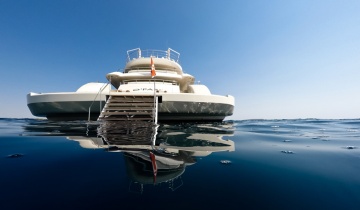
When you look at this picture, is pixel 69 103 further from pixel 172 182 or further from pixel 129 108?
pixel 172 182

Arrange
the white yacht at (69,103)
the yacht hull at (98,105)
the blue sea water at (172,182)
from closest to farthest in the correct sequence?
the blue sea water at (172,182)
the white yacht at (69,103)
the yacht hull at (98,105)

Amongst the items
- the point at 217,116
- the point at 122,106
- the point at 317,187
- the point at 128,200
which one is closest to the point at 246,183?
the point at 317,187

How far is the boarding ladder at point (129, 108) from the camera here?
9.21m

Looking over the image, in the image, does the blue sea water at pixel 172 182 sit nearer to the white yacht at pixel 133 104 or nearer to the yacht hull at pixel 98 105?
the white yacht at pixel 133 104

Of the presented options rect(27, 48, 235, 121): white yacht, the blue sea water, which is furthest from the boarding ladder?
the blue sea water

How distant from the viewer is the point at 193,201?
1.35 m

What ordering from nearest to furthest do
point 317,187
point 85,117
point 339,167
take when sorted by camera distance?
point 317,187, point 339,167, point 85,117

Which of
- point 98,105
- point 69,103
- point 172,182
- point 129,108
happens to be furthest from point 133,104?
point 172,182

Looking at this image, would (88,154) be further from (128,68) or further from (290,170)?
(128,68)

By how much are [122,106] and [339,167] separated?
1006 centimetres

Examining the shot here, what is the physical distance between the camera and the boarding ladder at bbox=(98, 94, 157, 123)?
921 centimetres

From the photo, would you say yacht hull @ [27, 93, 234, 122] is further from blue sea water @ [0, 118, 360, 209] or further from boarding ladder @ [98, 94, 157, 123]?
blue sea water @ [0, 118, 360, 209]

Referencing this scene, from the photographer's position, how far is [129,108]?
10.2 m

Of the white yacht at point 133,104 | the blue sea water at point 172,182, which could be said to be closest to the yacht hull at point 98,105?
the white yacht at point 133,104
